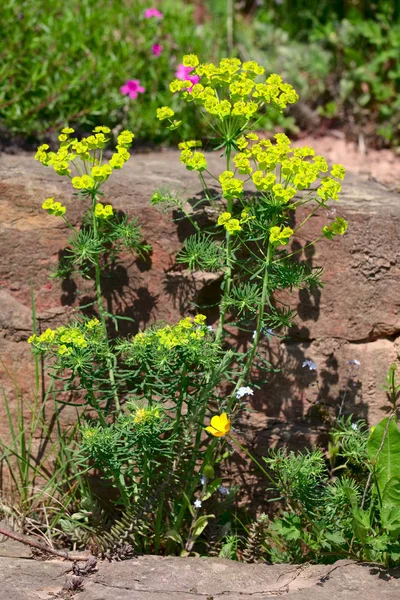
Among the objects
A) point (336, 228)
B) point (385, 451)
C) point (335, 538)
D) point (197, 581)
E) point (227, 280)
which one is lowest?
point (197, 581)

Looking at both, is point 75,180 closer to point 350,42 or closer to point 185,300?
point 185,300

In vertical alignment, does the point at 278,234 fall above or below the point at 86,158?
below

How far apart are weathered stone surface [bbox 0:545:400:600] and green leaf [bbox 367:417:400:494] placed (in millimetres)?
357

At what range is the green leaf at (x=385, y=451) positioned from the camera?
3160 millimetres

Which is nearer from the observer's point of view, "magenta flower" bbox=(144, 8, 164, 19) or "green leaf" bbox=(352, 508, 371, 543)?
"green leaf" bbox=(352, 508, 371, 543)

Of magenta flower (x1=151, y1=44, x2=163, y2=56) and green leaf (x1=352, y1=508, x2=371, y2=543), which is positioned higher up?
magenta flower (x1=151, y1=44, x2=163, y2=56)

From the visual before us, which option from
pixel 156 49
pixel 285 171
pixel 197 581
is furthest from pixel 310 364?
pixel 156 49

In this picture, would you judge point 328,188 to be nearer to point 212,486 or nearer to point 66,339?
point 66,339

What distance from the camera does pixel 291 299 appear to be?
3.65 m

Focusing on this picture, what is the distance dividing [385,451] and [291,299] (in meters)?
0.82

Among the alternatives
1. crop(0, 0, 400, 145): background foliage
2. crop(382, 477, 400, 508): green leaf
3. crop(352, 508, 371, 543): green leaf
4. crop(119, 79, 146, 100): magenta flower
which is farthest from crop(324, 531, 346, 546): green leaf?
crop(119, 79, 146, 100): magenta flower

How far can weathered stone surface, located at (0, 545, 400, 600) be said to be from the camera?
2941 mm

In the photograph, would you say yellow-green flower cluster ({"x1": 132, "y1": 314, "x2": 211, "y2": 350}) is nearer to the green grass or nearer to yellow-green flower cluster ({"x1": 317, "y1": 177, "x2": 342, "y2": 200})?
yellow-green flower cluster ({"x1": 317, "y1": 177, "x2": 342, "y2": 200})

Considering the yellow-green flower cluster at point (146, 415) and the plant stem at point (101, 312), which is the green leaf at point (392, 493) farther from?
the plant stem at point (101, 312)
